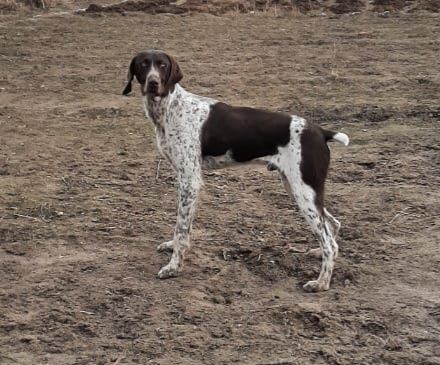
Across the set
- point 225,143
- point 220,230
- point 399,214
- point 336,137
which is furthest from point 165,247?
point 399,214

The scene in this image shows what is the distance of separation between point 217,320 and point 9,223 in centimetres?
242

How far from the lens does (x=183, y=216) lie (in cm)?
613

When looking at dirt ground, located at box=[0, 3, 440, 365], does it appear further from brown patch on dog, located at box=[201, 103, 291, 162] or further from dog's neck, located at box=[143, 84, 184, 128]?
dog's neck, located at box=[143, 84, 184, 128]

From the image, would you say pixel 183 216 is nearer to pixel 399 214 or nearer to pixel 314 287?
pixel 314 287

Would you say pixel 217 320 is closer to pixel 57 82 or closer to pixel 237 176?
pixel 237 176

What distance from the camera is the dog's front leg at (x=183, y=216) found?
604 centimetres

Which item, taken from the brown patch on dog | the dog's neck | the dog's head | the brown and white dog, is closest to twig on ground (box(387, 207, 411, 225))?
the brown and white dog

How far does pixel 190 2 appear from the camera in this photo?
1934 cm

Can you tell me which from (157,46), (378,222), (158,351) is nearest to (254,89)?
(157,46)

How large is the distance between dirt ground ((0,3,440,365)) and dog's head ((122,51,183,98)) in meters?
1.28

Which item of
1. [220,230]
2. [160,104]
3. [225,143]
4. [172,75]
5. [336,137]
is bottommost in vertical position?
[220,230]

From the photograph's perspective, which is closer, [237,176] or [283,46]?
[237,176]

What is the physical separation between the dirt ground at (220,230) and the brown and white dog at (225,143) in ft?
1.17

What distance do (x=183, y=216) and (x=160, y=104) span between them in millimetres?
837
